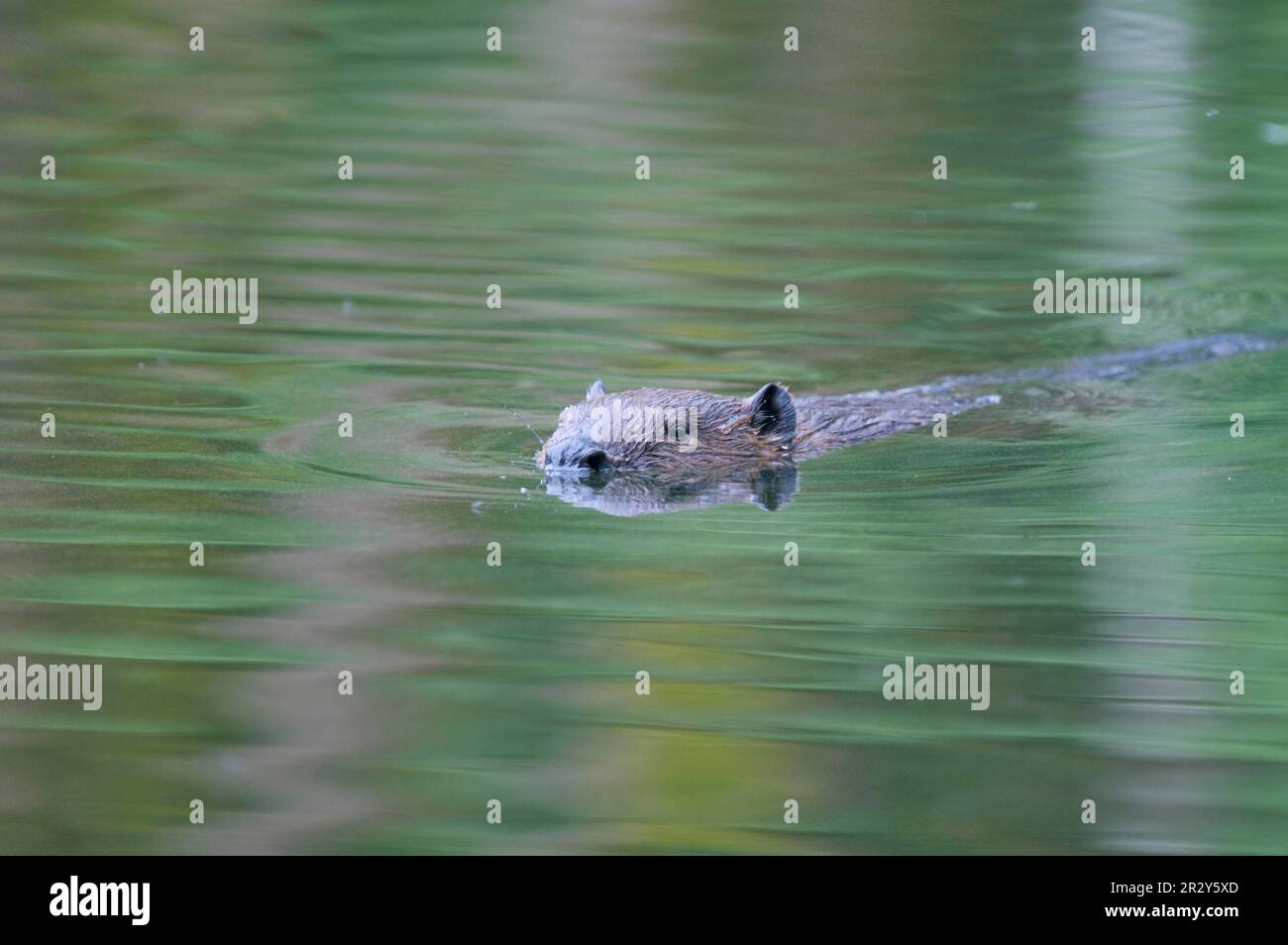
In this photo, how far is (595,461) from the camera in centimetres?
709

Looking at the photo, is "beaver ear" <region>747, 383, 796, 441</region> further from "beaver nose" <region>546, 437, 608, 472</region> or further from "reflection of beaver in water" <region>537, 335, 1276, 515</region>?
"beaver nose" <region>546, 437, 608, 472</region>

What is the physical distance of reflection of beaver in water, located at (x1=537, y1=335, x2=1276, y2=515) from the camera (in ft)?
23.2

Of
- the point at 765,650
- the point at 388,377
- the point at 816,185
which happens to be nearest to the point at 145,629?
the point at 765,650

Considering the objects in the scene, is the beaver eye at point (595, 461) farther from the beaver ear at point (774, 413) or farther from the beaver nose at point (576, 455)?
the beaver ear at point (774, 413)

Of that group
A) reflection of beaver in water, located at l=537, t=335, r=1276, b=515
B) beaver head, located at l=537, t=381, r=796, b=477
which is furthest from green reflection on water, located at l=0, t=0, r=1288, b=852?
beaver head, located at l=537, t=381, r=796, b=477

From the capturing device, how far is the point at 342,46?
51.0 feet

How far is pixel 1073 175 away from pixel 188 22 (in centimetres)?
811

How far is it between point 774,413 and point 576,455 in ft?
3.30

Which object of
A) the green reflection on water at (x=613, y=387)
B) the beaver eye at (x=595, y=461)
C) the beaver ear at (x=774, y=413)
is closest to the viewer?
the green reflection on water at (x=613, y=387)

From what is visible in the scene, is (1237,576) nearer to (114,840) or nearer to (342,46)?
(114,840)

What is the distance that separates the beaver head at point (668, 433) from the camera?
713 centimetres

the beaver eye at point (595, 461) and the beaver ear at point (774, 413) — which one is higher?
the beaver ear at point (774, 413)

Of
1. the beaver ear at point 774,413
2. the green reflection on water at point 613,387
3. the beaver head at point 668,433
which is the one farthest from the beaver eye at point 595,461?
the beaver ear at point 774,413

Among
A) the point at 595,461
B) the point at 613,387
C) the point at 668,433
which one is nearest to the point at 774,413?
the point at 668,433
